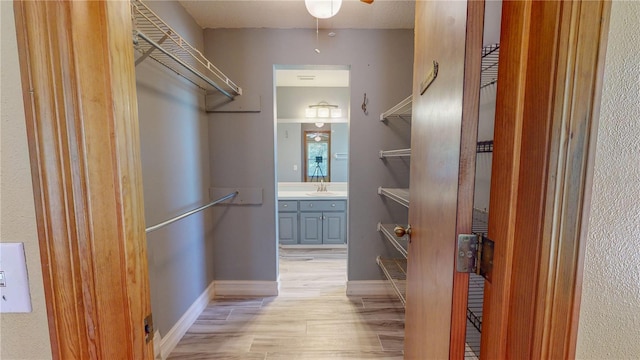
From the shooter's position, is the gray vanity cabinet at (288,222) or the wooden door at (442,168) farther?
the gray vanity cabinet at (288,222)

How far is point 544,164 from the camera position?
449 millimetres

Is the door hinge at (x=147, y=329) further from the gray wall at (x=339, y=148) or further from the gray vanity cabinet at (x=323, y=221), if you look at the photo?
the gray wall at (x=339, y=148)

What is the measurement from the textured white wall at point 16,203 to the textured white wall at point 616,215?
0.99 m

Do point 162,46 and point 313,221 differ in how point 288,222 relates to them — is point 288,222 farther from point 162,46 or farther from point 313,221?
point 162,46

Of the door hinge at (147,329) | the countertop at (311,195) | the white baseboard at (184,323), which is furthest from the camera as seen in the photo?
the countertop at (311,195)

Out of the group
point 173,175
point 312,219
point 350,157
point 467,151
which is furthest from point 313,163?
point 467,151

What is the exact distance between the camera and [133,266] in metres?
0.52

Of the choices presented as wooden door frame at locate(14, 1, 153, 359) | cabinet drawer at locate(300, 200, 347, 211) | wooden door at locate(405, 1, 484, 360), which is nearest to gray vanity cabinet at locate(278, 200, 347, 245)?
cabinet drawer at locate(300, 200, 347, 211)

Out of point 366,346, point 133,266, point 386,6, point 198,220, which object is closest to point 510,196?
point 133,266

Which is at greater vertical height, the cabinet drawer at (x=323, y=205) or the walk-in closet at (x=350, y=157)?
the walk-in closet at (x=350, y=157)

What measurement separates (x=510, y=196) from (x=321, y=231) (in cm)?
315

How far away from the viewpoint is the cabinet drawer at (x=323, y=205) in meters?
3.50

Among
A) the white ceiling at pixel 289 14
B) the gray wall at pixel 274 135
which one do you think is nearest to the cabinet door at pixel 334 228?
the gray wall at pixel 274 135

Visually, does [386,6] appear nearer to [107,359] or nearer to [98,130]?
[98,130]
